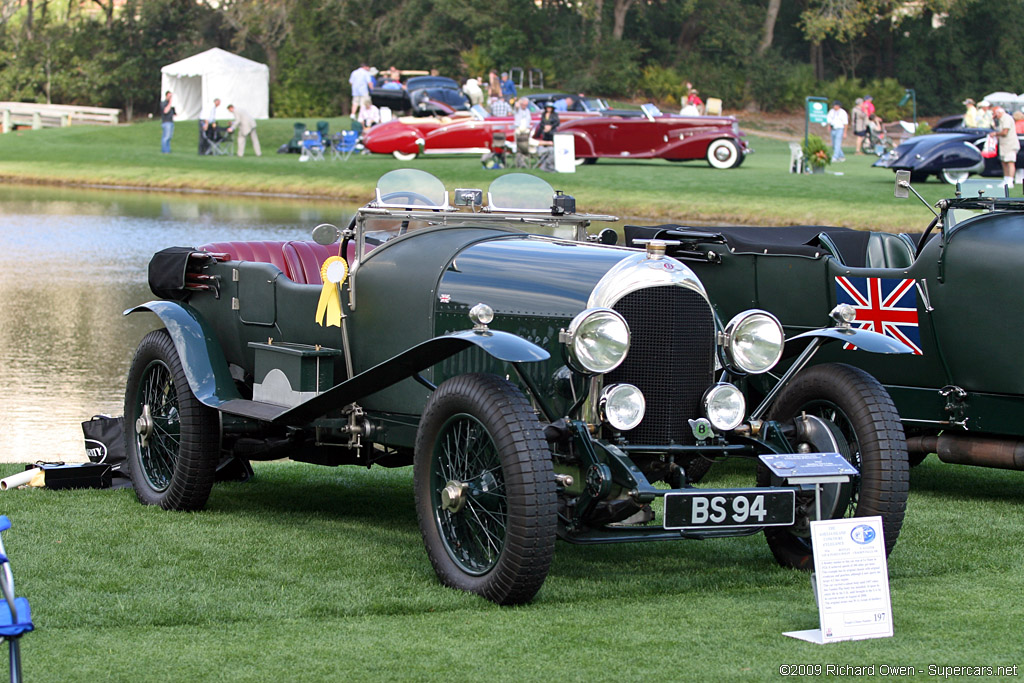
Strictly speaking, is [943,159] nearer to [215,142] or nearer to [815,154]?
[815,154]

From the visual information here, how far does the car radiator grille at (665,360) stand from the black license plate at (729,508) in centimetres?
57

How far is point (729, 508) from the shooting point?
499cm

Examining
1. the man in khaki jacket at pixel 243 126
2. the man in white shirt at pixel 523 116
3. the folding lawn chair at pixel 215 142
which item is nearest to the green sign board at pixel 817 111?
the man in white shirt at pixel 523 116

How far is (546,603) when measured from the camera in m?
5.08

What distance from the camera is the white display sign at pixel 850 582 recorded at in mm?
4555

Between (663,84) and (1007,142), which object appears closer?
(1007,142)

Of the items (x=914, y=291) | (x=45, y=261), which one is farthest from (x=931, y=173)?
(x=914, y=291)

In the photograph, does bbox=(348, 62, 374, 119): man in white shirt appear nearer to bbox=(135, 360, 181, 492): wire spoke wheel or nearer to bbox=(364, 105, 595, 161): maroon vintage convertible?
bbox=(364, 105, 595, 161): maroon vintage convertible

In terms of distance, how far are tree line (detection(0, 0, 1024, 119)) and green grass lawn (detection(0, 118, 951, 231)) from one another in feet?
37.0

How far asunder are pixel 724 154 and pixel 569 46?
23.1 m

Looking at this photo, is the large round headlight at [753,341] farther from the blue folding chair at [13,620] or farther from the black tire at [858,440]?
the blue folding chair at [13,620]

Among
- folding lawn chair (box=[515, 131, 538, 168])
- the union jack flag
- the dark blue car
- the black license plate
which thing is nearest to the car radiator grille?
the black license plate

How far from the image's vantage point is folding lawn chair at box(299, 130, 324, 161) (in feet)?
109

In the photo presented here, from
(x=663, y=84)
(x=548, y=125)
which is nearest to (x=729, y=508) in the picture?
(x=548, y=125)
